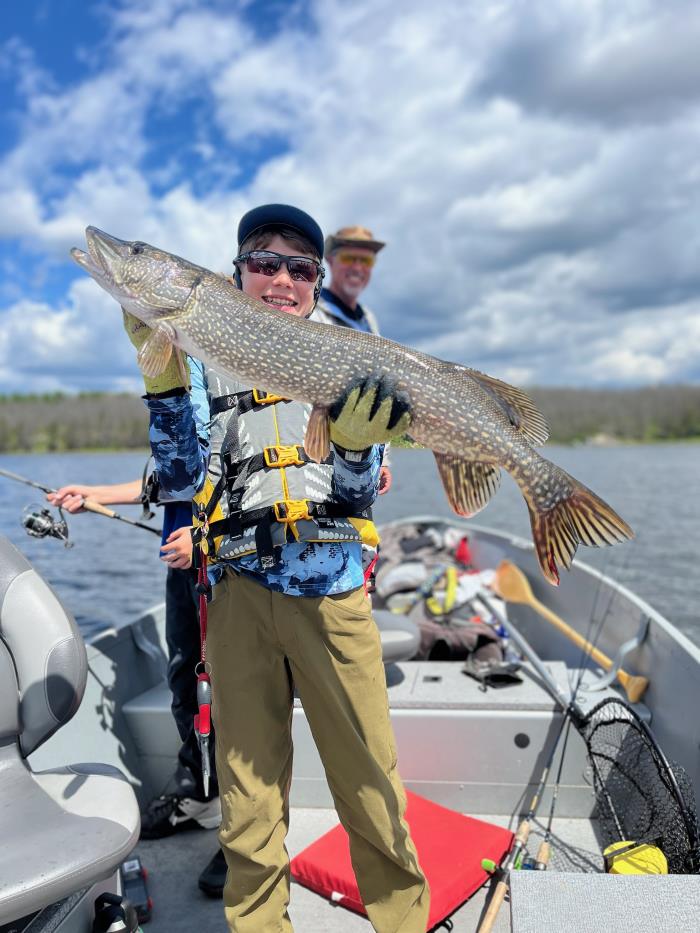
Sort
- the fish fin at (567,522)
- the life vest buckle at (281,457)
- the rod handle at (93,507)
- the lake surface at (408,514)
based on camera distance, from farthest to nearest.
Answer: the lake surface at (408,514) → the rod handle at (93,507) → the life vest buckle at (281,457) → the fish fin at (567,522)

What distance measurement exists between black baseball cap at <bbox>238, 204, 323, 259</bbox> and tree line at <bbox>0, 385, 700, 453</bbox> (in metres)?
38.9

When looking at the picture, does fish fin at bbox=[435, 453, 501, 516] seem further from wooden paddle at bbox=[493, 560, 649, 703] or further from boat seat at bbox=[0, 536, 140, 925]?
wooden paddle at bbox=[493, 560, 649, 703]

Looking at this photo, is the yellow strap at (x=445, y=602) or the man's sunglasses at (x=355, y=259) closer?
the man's sunglasses at (x=355, y=259)

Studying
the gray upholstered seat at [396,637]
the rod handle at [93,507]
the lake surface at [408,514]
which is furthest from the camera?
the lake surface at [408,514]

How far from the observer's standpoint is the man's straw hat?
563 cm

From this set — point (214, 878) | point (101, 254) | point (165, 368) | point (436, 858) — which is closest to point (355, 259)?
point (101, 254)

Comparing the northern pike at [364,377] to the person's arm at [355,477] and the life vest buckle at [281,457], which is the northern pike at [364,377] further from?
the life vest buckle at [281,457]

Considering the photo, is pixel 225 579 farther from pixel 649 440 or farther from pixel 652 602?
pixel 649 440

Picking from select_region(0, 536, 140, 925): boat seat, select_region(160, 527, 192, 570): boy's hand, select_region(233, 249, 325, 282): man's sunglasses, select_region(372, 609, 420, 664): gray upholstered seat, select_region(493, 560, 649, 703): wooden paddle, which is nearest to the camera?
select_region(0, 536, 140, 925): boat seat

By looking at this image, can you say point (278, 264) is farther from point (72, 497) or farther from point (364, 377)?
point (72, 497)

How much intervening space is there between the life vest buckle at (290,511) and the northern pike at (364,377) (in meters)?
0.21

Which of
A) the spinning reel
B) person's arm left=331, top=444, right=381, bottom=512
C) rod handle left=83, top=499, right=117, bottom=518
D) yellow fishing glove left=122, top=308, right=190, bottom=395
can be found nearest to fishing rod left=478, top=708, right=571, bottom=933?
person's arm left=331, top=444, right=381, bottom=512

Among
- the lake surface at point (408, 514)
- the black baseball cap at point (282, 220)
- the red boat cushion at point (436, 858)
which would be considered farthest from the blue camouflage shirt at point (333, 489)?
the lake surface at point (408, 514)

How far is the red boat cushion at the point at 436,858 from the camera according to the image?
3.04 m
